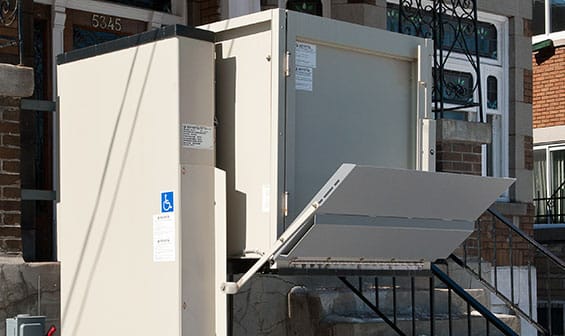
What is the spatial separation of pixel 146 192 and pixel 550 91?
1341cm

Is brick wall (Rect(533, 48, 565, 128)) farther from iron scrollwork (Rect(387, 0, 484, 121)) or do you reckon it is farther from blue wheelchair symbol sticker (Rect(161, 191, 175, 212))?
blue wheelchair symbol sticker (Rect(161, 191, 175, 212))

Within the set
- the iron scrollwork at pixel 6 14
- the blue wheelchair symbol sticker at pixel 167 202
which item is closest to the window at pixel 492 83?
the iron scrollwork at pixel 6 14

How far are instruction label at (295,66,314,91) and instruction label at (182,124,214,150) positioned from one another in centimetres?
51

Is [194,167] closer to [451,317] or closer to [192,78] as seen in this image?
[192,78]

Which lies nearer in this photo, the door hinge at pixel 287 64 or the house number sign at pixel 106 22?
the door hinge at pixel 287 64

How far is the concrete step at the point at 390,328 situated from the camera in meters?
7.56

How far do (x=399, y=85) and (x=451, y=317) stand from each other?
7.33 feet

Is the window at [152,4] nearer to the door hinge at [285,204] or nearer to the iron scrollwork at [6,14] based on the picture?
the iron scrollwork at [6,14]

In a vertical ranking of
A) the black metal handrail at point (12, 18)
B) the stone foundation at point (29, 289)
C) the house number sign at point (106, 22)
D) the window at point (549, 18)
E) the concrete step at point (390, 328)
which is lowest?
the concrete step at point (390, 328)

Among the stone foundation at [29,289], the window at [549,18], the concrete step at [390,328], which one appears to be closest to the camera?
the stone foundation at [29,289]

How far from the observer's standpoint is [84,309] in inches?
244

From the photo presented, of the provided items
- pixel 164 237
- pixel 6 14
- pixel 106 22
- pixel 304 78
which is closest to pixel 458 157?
pixel 106 22

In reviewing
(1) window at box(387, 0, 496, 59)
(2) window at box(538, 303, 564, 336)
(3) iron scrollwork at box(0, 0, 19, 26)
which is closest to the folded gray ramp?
(3) iron scrollwork at box(0, 0, 19, 26)

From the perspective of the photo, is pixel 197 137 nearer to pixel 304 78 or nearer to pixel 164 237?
pixel 164 237
